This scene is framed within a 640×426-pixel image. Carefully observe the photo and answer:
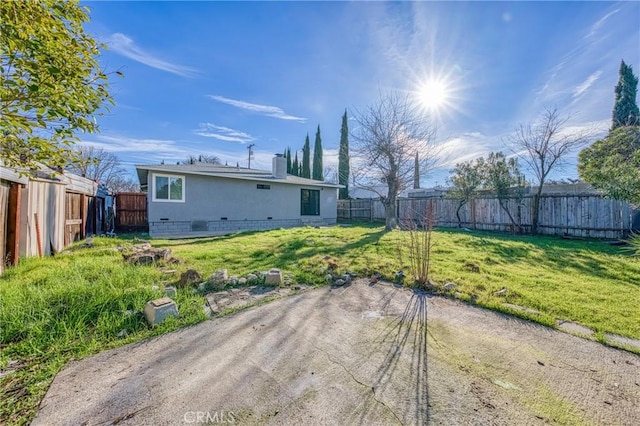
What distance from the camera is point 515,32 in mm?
6340

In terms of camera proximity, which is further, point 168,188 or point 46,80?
point 168,188

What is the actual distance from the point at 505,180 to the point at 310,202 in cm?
918

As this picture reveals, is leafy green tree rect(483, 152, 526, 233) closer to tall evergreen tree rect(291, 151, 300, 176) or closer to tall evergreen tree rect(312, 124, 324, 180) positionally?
tall evergreen tree rect(312, 124, 324, 180)

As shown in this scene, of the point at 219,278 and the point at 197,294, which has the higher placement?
the point at 219,278

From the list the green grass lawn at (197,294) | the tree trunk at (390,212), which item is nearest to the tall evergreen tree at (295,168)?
the tree trunk at (390,212)

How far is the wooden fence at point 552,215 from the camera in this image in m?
7.99

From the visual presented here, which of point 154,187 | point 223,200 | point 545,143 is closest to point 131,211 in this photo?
point 154,187

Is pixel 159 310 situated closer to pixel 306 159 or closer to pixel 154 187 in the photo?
pixel 154 187

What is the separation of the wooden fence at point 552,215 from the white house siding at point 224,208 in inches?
244

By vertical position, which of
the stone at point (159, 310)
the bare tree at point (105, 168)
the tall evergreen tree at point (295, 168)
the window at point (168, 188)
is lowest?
the stone at point (159, 310)

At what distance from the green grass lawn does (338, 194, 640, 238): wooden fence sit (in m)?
1.71

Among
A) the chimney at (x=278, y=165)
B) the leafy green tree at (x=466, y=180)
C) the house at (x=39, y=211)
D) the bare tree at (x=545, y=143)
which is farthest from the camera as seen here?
the chimney at (x=278, y=165)

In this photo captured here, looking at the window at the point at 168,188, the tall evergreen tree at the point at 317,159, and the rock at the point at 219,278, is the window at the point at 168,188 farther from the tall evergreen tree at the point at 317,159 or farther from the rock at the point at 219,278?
the tall evergreen tree at the point at 317,159

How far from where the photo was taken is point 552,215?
9422 millimetres
